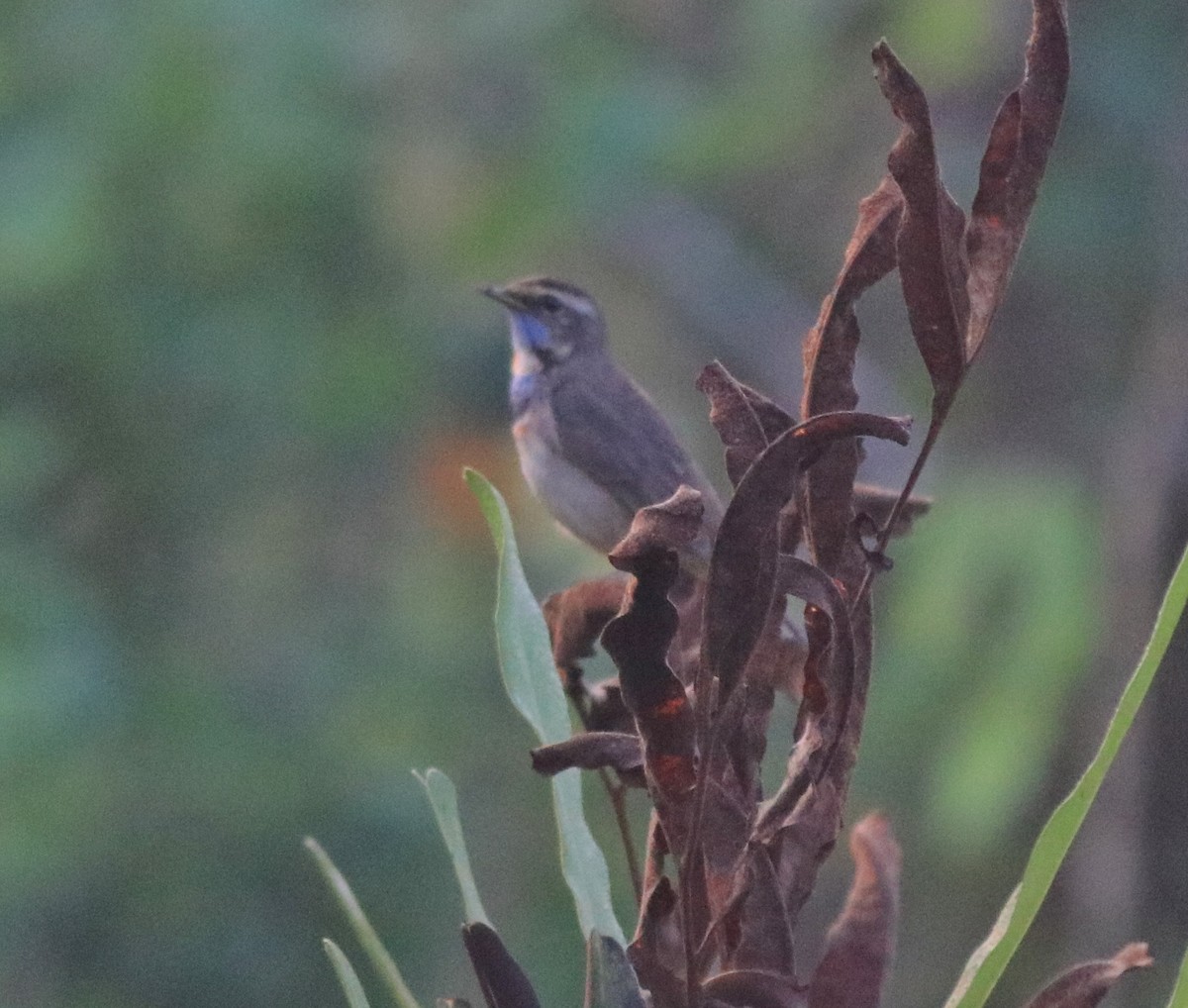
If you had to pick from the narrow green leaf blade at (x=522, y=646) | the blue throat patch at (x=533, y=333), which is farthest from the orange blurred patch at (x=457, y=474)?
the narrow green leaf blade at (x=522, y=646)

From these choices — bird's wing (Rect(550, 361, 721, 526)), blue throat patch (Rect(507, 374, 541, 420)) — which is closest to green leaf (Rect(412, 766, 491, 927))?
bird's wing (Rect(550, 361, 721, 526))

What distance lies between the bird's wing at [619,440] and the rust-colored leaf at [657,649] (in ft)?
9.75

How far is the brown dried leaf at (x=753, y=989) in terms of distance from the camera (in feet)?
2.55

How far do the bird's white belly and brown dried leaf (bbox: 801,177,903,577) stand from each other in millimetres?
3089

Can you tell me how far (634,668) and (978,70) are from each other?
5.78 m

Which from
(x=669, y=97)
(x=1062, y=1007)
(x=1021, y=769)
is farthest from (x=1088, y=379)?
(x=1062, y=1007)

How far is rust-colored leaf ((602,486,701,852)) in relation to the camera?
29.8 inches

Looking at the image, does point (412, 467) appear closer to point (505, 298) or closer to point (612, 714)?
point (505, 298)

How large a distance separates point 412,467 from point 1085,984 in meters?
6.31

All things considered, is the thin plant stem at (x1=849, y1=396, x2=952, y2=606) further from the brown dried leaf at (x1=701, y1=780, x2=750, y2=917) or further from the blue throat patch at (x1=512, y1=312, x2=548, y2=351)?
the blue throat patch at (x1=512, y1=312, x2=548, y2=351)

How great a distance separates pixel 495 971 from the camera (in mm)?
800

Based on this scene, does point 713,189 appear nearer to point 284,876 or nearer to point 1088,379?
point 1088,379

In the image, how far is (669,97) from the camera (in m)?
5.94

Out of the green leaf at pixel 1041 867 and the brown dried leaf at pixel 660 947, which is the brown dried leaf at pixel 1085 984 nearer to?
the green leaf at pixel 1041 867
